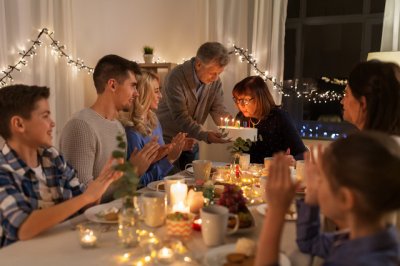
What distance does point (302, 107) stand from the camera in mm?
4309

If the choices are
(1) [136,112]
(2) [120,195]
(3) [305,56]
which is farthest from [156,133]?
(3) [305,56]

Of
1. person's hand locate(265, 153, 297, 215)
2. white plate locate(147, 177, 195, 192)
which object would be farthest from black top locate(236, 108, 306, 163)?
person's hand locate(265, 153, 297, 215)

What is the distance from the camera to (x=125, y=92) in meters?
2.20

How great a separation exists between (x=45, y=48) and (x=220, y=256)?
11.8ft

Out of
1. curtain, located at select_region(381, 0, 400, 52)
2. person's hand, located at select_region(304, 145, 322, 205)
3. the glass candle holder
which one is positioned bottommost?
the glass candle holder

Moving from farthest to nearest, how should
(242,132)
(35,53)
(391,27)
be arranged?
(35,53) → (391,27) → (242,132)

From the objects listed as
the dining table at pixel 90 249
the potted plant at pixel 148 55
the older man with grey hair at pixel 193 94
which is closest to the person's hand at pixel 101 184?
the dining table at pixel 90 249


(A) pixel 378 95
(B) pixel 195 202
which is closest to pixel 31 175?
(B) pixel 195 202

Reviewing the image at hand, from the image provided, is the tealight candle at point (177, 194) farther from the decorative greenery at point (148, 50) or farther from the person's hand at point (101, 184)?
the decorative greenery at point (148, 50)

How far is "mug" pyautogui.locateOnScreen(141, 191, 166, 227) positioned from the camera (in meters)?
1.40

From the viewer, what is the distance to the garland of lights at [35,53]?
363 centimetres

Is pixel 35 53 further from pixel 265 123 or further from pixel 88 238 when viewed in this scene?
pixel 88 238

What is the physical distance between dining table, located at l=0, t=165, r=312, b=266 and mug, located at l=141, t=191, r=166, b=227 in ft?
0.08

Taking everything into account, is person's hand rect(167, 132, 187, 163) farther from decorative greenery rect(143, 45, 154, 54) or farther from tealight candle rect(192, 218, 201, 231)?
decorative greenery rect(143, 45, 154, 54)
